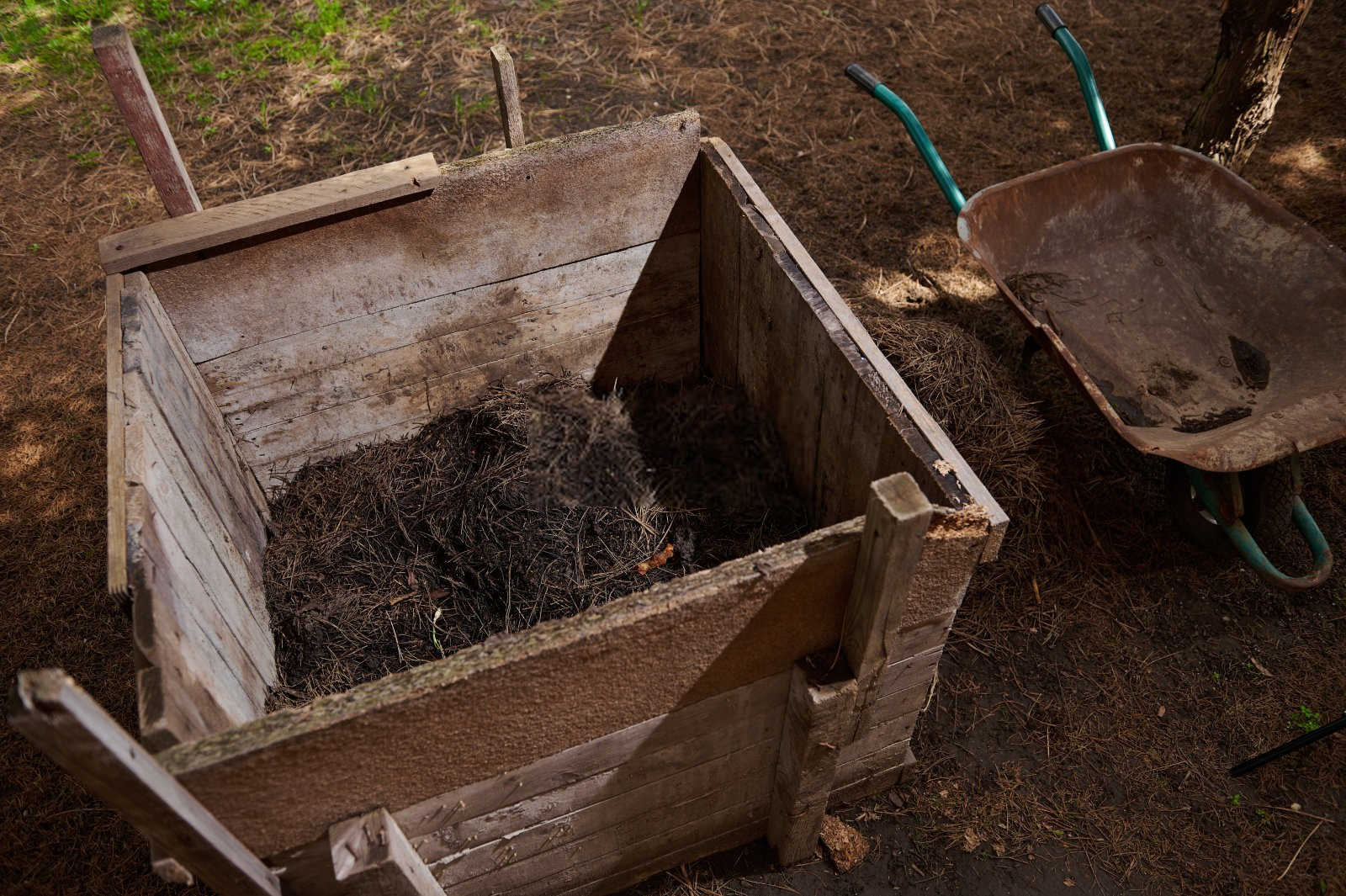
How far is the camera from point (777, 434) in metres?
2.98

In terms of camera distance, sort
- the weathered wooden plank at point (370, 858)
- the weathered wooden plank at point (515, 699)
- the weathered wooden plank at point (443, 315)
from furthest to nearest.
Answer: the weathered wooden plank at point (443, 315)
the weathered wooden plank at point (370, 858)
the weathered wooden plank at point (515, 699)

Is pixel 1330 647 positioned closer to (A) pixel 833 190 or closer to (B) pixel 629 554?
(B) pixel 629 554

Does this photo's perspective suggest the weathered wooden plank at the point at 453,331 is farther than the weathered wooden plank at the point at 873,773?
Yes

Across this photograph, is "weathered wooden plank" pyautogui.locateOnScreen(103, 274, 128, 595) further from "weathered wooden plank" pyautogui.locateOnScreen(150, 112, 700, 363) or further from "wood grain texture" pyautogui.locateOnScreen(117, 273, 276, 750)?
"weathered wooden plank" pyautogui.locateOnScreen(150, 112, 700, 363)

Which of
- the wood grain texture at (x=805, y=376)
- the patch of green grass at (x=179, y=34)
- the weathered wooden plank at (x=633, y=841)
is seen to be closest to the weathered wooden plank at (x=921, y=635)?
the wood grain texture at (x=805, y=376)

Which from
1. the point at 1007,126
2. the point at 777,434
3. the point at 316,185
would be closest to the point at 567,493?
the point at 777,434

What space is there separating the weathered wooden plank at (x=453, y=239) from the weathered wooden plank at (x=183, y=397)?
9 cm

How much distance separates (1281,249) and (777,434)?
197 centimetres

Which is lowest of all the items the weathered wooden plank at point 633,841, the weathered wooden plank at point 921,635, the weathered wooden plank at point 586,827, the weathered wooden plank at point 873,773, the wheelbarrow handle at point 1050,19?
the weathered wooden plank at point 873,773

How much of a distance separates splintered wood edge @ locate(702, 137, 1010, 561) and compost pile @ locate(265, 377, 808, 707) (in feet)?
2.23

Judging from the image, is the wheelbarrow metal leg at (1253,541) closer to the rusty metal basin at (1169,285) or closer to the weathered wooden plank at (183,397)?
the rusty metal basin at (1169,285)

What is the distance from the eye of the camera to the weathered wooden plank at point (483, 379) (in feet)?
9.96

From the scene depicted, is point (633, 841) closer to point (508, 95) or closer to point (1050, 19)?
point (508, 95)

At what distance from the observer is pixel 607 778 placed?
2.07 meters
